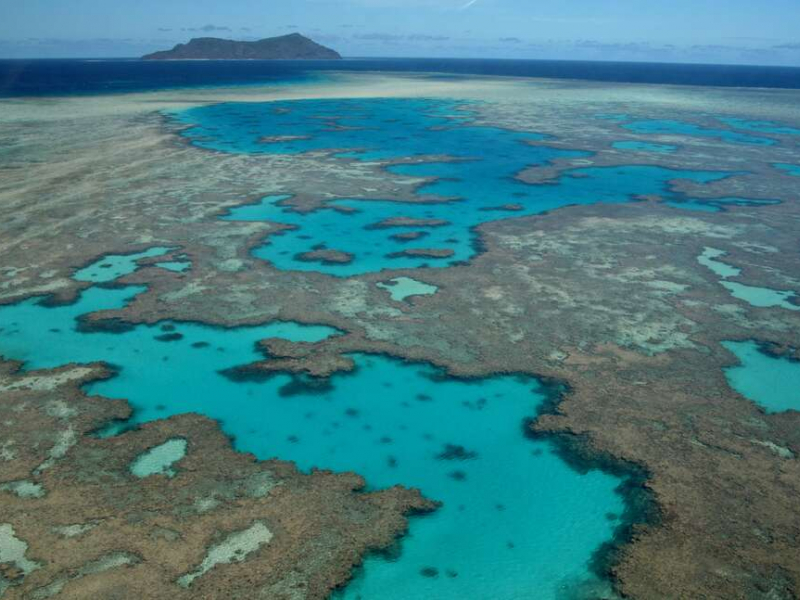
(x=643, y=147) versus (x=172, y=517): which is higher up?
(x=643, y=147)

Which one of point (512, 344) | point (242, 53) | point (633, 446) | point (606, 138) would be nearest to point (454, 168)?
point (606, 138)

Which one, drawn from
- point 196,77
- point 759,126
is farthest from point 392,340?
point 196,77

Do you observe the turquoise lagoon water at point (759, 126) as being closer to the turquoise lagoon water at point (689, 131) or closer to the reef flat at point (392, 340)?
the turquoise lagoon water at point (689, 131)

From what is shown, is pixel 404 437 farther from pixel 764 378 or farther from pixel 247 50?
pixel 247 50

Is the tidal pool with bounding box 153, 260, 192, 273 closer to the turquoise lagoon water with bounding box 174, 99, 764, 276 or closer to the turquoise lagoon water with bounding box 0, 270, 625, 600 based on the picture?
the turquoise lagoon water with bounding box 174, 99, 764, 276

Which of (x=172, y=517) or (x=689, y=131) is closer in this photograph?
(x=172, y=517)

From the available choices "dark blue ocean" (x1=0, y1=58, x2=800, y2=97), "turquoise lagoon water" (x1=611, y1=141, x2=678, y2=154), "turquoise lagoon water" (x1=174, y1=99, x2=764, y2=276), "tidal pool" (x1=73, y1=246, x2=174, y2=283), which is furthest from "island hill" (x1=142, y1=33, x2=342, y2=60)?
"tidal pool" (x1=73, y1=246, x2=174, y2=283)
